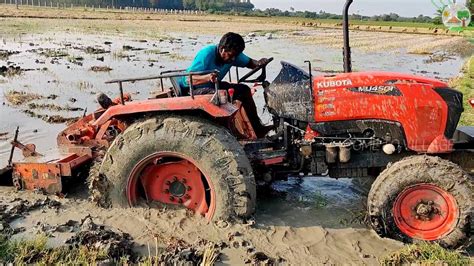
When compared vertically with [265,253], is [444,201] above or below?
above

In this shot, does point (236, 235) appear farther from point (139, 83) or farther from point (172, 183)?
point (139, 83)

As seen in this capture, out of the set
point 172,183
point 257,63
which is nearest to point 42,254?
point 172,183

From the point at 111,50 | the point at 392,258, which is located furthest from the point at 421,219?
the point at 111,50

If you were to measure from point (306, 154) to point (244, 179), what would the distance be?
729mm

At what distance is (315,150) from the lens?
16.3 ft

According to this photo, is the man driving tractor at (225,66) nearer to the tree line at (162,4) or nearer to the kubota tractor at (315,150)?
the kubota tractor at (315,150)

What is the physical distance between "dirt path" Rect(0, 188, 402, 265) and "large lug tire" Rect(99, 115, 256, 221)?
6.1 inches

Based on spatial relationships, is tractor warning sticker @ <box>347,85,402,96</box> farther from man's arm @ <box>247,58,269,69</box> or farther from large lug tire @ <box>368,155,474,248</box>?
man's arm @ <box>247,58,269,69</box>

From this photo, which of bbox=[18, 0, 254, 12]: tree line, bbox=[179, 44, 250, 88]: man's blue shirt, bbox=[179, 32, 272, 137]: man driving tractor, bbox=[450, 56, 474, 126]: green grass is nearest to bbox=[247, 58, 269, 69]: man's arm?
bbox=[179, 32, 272, 137]: man driving tractor

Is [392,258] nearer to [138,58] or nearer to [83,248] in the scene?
[83,248]

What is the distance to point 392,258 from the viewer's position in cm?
418

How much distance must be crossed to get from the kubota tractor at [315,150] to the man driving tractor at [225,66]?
267 mm

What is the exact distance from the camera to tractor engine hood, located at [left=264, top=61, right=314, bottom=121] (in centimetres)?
489

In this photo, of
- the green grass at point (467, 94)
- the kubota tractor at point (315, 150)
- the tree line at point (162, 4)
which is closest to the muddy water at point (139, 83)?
the kubota tractor at point (315, 150)
